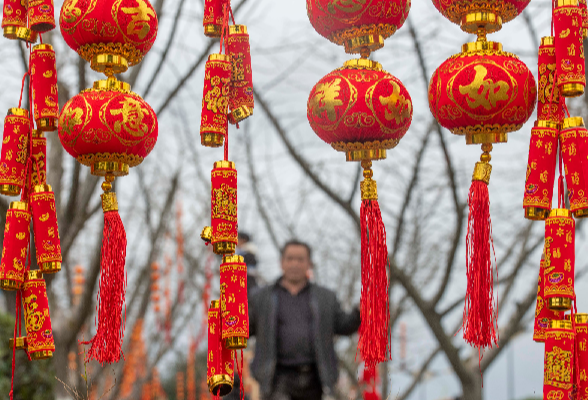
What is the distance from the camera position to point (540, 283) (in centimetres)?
136

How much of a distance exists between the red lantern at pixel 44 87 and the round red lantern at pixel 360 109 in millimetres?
575

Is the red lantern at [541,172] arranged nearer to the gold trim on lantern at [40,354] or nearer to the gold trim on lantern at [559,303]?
the gold trim on lantern at [559,303]

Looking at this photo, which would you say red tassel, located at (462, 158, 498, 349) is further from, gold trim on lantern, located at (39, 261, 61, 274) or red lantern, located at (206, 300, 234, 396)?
gold trim on lantern, located at (39, 261, 61, 274)

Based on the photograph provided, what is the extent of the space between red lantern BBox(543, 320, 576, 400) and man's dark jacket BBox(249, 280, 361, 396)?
1272 millimetres

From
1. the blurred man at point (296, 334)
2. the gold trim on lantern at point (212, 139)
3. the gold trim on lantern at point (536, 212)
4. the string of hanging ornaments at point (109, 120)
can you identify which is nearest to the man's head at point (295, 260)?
the blurred man at point (296, 334)


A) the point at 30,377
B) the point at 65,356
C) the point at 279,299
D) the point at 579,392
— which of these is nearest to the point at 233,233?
the point at 579,392

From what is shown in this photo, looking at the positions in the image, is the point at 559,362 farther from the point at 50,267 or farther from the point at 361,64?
the point at 50,267

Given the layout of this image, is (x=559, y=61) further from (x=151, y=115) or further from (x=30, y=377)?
(x=30, y=377)

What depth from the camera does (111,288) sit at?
4.86ft

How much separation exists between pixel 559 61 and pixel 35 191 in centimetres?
109

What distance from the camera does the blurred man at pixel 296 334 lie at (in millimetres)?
2518

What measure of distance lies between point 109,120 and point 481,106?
724 millimetres

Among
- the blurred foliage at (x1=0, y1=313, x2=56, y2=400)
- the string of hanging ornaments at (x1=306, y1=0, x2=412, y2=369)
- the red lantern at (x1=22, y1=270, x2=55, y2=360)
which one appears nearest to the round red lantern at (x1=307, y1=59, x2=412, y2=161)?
the string of hanging ornaments at (x1=306, y1=0, x2=412, y2=369)

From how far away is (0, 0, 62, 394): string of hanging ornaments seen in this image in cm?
149
